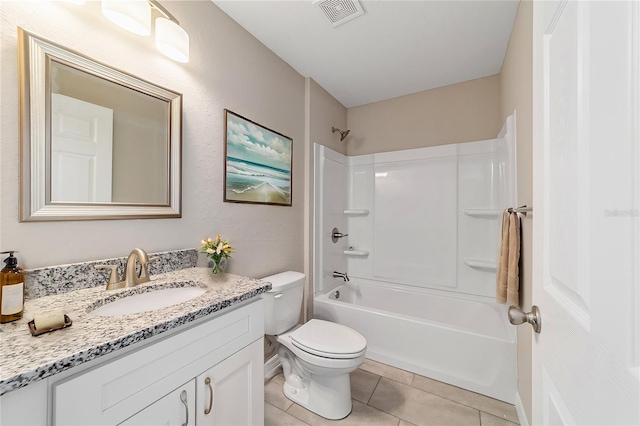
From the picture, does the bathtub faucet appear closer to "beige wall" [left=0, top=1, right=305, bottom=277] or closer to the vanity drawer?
"beige wall" [left=0, top=1, right=305, bottom=277]

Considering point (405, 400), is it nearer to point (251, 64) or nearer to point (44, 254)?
point (44, 254)

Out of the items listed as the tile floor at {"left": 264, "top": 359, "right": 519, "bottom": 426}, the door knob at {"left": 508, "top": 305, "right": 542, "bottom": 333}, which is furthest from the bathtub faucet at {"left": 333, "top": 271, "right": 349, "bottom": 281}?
the door knob at {"left": 508, "top": 305, "right": 542, "bottom": 333}

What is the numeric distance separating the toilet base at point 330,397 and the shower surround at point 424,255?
2.00ft

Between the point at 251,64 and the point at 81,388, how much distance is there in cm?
190

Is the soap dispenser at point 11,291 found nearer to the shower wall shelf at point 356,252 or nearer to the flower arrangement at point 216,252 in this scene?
the flower arrangement at point 216,252

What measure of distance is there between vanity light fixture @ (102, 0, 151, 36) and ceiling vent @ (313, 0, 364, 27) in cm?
92

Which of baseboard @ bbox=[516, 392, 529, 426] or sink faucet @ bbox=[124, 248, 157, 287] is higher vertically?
sink faucet @ bbox=[124, 248, 157, 287]

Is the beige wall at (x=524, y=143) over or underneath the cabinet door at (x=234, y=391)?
over

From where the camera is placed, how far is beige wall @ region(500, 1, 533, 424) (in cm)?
133

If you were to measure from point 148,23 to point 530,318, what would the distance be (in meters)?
1.76

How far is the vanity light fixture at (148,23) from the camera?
1.00 metres

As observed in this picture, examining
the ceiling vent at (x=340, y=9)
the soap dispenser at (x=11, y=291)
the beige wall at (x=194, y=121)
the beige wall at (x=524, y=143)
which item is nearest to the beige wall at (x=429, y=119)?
the beige wall at (x=524, y=143)

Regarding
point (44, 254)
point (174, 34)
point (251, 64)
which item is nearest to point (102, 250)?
point (44, 254)
